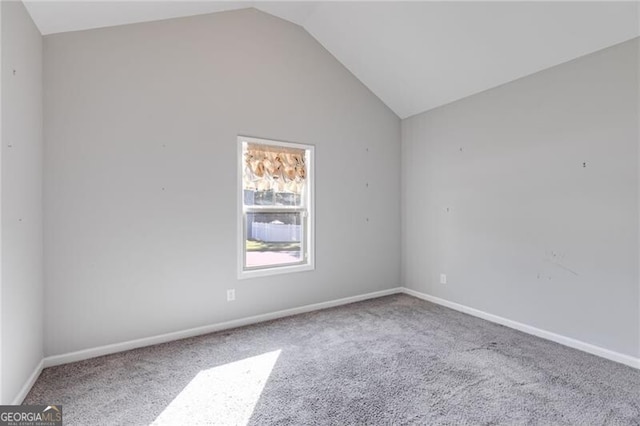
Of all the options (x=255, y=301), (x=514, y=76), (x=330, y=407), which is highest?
(x=514, y=76)

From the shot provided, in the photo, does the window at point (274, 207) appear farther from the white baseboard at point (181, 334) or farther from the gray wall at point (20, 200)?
the gray wall at point (20, 200)

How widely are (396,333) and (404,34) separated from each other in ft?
9.87

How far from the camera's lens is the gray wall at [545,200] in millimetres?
2531

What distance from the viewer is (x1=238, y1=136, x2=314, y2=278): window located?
3396 mm

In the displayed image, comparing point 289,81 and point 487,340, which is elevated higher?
point 289,81

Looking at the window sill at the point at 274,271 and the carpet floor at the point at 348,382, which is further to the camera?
the window sill at the point at 274,271

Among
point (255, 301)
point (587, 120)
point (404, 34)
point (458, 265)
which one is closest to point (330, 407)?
point (255, 301)

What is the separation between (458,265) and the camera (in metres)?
3.82

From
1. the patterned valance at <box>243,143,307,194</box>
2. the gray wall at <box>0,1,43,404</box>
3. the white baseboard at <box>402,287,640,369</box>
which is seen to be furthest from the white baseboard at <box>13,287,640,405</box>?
the patterned valance at <box>243,143,307,194</box>

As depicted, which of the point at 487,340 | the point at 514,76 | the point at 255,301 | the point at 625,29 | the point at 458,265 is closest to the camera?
the point at 625,29

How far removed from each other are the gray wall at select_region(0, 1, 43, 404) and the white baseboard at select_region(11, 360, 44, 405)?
0.12 feet

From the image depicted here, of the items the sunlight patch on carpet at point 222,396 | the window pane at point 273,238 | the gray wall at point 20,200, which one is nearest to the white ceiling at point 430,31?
the gray wall at point 20,200

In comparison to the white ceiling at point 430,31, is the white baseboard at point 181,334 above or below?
below

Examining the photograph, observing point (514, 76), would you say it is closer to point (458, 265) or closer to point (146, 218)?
point (458, 265)
